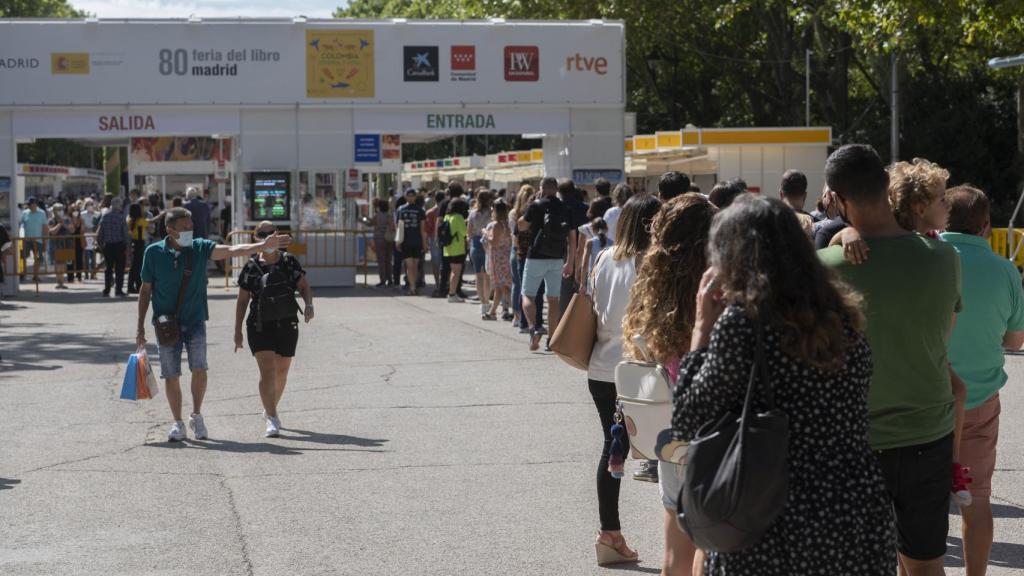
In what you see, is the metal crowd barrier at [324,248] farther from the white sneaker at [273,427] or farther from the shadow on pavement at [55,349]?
the white sneaker at [273,427]

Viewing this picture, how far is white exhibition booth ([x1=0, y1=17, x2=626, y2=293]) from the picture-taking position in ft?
78.0

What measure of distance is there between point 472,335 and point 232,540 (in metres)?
9.76

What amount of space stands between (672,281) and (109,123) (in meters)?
20.5

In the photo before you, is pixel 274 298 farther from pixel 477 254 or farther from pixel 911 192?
pixel 477 254

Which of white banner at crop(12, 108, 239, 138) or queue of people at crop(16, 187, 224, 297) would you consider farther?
white banner at crop(12, 108, 239, 138)

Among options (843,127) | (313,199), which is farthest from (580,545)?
(843,127)

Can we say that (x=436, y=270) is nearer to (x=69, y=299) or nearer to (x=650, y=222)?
(x=69, y=299)

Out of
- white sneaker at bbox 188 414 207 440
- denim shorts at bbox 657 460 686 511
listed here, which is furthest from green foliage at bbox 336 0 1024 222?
denim shorts at bbox 657 460 686 511

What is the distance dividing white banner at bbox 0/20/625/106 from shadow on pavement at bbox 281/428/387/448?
596 inches

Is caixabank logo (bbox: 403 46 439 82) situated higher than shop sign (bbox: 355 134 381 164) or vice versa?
caixabank logo (bbox: 403 46 439 82)

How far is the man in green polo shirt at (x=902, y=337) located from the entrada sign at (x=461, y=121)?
20.9 meters

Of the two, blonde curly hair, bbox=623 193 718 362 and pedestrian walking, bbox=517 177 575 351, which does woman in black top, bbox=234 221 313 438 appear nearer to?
pedestrian walking, bbox=517 177 575 351

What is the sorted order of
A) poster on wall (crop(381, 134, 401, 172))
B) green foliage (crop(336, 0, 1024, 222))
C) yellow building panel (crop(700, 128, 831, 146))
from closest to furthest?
green foliage (crop(336, 0, 1024, 222))
yellow building panel (crop(700, 128, 831, 146))
poster on wall (crop(381, 134, 401, 172))

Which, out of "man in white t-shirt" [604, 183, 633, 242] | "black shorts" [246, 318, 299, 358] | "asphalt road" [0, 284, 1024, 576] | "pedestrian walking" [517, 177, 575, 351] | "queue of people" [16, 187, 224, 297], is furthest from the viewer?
"queue of people" [16, 187, 224, 297]
